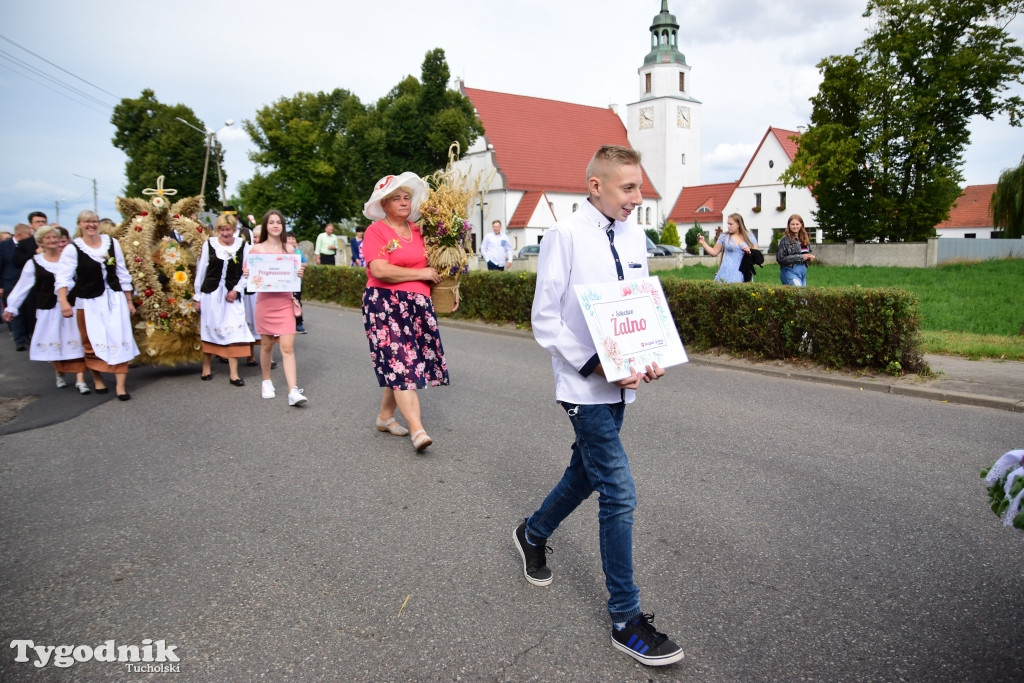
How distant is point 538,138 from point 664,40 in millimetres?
21221

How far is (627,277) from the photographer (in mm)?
3166

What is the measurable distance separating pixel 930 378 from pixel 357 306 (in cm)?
1476

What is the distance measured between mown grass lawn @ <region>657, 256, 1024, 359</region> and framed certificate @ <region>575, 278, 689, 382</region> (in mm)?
8555

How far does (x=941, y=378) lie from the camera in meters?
8.48

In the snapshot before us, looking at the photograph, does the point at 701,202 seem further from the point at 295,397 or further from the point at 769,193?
the point at 295,397

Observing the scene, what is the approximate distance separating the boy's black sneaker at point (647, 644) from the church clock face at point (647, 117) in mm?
78884

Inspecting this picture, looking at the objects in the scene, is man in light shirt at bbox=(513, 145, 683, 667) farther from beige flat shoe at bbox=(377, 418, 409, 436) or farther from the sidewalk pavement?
the sidewalk pavement

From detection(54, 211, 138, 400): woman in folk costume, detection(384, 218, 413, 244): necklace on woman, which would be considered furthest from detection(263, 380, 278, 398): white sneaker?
detection(384, 218, 413, 244): necklace on woman

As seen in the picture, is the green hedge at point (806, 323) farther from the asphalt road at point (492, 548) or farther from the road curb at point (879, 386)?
the asphalt road at point (492, 548)

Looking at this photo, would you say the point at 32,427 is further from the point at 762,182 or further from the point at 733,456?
the point at 762,182

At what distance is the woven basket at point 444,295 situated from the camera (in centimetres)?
590

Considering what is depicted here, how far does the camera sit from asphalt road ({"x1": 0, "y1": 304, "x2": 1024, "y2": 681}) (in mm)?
3064

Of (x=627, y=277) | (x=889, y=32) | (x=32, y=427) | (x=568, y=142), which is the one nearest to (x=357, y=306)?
(x=32, y=427)

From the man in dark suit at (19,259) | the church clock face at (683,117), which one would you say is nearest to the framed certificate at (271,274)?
the man in dark suit at (19,259)
